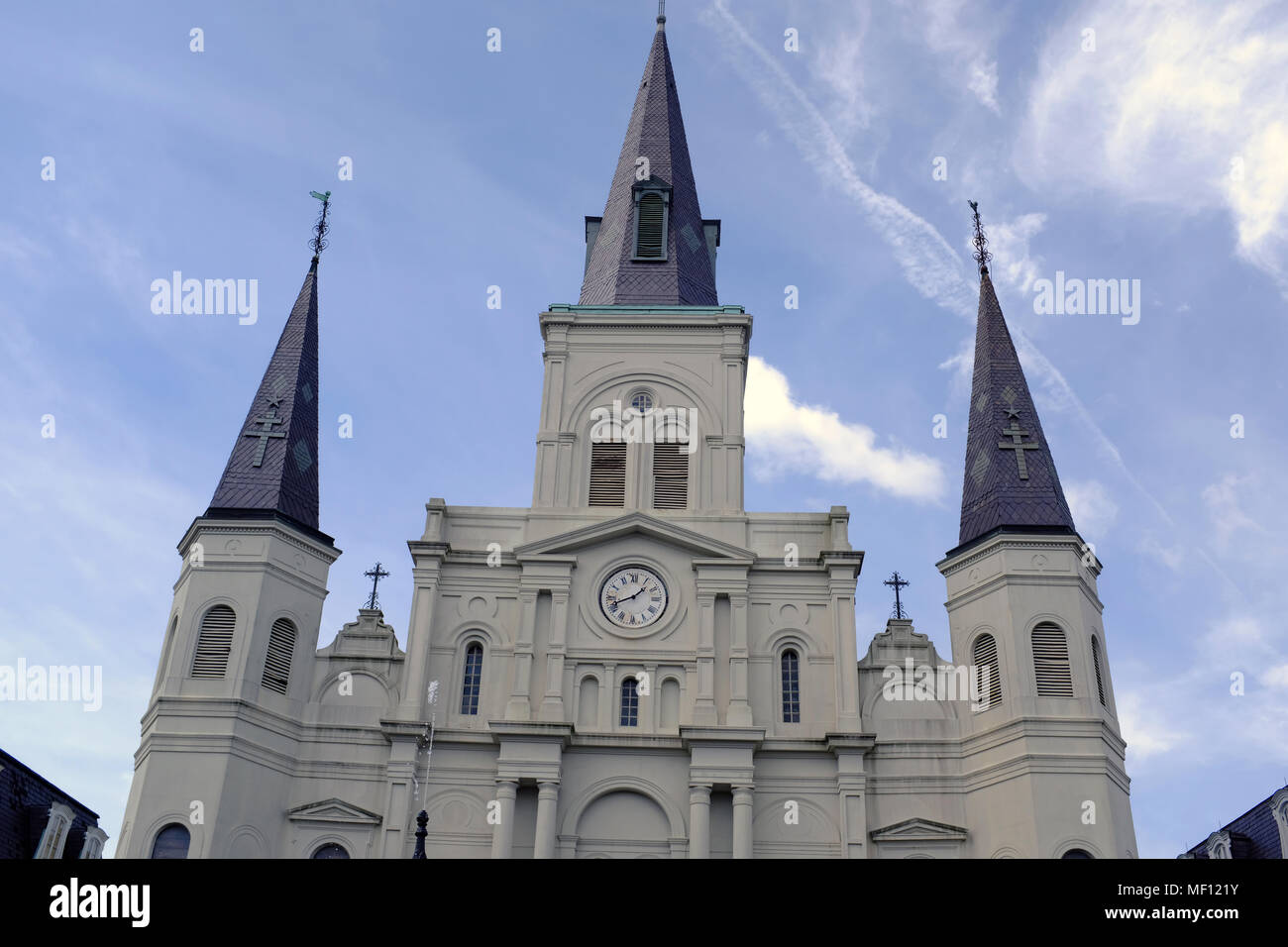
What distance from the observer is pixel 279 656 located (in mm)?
32312

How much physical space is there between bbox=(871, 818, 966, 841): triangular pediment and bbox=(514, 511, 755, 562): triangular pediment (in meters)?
7.64

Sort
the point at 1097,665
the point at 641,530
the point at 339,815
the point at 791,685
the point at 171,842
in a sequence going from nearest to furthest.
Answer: the point at 171,842 < the point at 339,815 < the point at 1097,665 < the point at 791,685 < the point at 641,530

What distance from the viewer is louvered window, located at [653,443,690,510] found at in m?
35.4

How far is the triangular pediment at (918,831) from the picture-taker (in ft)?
98.4

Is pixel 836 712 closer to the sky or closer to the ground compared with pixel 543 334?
closer to the ground

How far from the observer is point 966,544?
33.1m

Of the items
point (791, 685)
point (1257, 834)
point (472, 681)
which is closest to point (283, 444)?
point (472, 681)

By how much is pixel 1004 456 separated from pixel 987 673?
608 cm

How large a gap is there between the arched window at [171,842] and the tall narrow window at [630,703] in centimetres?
1050

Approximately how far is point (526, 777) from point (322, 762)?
16.9ft

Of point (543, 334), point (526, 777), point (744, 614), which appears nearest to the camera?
point (526, 777)

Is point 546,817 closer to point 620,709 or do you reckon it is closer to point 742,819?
point 620,709
